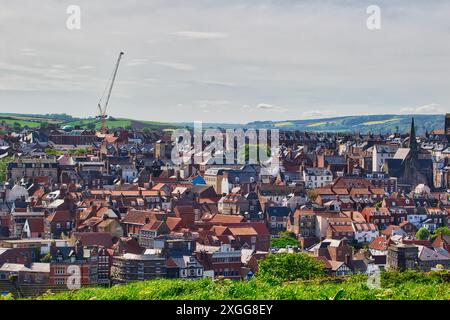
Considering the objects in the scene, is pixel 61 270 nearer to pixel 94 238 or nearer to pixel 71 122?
pixel 94 238

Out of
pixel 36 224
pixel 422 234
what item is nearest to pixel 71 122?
pixel 36 224

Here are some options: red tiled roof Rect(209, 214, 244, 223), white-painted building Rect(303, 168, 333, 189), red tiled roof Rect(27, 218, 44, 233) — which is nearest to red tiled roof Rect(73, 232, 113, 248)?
red tiled roof Rect(27, 218, 44, 233)

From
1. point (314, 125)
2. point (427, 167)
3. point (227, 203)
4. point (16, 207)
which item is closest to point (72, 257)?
point (16, 207)

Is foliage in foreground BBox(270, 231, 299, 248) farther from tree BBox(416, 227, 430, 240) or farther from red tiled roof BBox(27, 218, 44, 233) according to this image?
red tiled roof BBox(27, 218, 44, 233)

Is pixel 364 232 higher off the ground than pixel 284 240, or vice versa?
pixel 364 232

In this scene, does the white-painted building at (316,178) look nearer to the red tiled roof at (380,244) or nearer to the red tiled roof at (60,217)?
the red tiled roof at (380,244)

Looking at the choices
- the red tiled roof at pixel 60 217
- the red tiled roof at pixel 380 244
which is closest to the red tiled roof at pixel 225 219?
the red tiled roof at pixel 380 244

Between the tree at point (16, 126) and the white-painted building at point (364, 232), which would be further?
the tree at point (16, 126)

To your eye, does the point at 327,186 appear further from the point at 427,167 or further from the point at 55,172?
the point at 55,172

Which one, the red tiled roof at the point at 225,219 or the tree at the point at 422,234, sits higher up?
the red tiled roof at the point at 225,219
